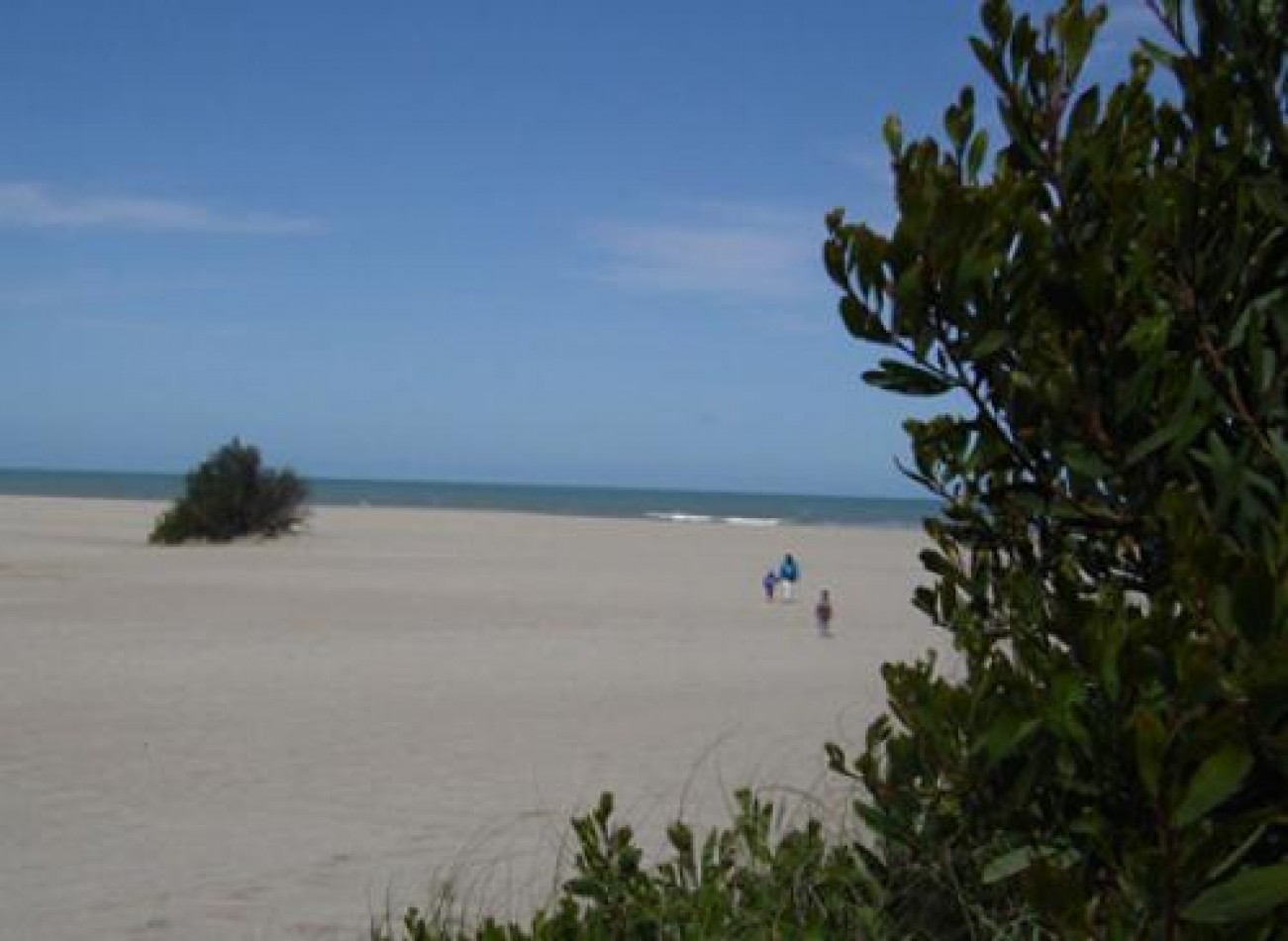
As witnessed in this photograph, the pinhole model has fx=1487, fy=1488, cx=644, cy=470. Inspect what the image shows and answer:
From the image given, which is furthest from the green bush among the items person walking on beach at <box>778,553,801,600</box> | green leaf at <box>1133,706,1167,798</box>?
green leaf at <box>1133,706,1167,798</box>

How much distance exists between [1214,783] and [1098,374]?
35.8 inches

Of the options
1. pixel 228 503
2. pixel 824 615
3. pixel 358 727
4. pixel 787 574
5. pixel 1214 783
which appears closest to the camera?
pixel 1214 783

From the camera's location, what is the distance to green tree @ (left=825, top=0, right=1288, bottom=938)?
79.1 inches

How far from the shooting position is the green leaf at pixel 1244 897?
5.13ft

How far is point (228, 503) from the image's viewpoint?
34.1m

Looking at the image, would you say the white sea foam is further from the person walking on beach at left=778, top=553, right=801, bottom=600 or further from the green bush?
the person walking on beach at left=778, top=553, right=801, bottom=600

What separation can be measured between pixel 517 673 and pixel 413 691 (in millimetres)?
1434

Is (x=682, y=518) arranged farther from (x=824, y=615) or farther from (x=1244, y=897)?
(x=1244, y=897)

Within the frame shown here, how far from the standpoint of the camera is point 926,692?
233 centimetres

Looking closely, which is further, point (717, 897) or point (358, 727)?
point (358, 727)

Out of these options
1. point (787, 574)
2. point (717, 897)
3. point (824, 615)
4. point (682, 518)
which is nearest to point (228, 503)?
point (787, 574)

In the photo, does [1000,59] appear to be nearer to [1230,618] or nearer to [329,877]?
[1230,618]

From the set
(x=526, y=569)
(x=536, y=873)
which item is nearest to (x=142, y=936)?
(x=536, y=873)

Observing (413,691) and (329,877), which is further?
(413,691)
